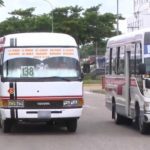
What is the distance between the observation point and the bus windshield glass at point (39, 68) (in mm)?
17797

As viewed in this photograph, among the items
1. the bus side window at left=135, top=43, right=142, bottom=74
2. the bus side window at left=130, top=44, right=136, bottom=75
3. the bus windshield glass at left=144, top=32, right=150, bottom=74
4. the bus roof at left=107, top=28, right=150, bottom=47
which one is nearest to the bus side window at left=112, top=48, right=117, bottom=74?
the bus roof at left=107, top=28, right=150, bottom=47

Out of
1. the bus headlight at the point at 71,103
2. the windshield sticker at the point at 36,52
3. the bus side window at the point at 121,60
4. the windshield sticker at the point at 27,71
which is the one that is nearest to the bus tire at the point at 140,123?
the bus headlight at the point at 71,103

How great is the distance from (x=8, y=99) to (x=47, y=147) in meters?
2.96

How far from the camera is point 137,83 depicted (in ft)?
58.8

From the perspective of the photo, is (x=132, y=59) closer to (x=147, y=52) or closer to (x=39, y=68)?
(x=147, y=52)

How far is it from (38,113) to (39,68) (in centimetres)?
122

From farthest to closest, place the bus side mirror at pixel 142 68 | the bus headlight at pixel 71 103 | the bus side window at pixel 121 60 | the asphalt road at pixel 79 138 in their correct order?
the bus side window at pixel 121 60 < the bus headlight at pixel 71 103 < the bus side mirror at pixel 142 68 < the asphalt road at pixel 79 138

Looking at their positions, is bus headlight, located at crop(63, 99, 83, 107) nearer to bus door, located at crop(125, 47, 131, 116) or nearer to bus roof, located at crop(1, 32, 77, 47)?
bus roof, located at crop(1, 32, 77, 47)

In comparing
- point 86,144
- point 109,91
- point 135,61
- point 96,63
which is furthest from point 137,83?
point 96,63

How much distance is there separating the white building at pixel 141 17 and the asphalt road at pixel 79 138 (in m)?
81.9

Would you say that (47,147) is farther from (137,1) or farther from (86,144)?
(137,1)

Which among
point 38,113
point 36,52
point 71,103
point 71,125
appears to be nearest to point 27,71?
point 36,52

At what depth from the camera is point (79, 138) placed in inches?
669

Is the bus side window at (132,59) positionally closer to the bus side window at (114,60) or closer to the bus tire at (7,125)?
the bus side window at (114,60)
